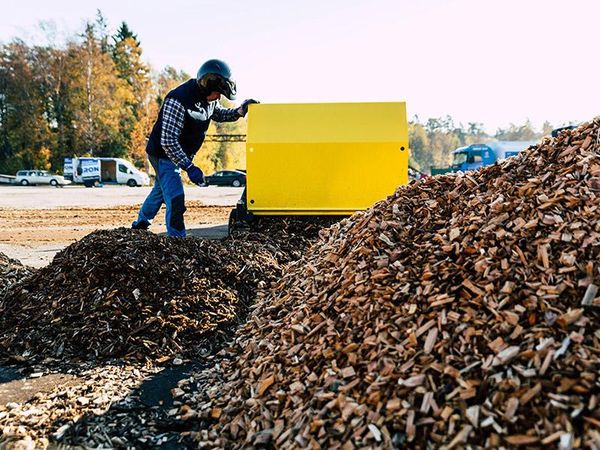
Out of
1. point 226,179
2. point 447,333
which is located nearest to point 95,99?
point 226,179

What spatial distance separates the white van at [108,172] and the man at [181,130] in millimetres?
31833

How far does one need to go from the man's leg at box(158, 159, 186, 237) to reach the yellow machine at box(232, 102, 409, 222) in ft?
2.81

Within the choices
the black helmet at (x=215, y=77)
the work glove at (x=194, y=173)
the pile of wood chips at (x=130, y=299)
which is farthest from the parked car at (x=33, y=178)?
the pile of wood chips at (x=130, y=299)

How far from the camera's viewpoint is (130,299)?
4.10m

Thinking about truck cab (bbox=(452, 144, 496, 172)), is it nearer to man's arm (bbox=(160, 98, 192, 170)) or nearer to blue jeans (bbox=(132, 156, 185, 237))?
blue jeans (bbox=(132, 156, 185, 237))

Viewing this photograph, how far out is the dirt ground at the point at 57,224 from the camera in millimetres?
8055

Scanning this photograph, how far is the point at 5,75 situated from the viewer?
43.6 m

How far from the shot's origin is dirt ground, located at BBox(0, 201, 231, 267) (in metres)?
8.05

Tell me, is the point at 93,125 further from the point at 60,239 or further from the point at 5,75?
the point at 60,239

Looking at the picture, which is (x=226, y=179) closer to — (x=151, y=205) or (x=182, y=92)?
(x=151, y=205)

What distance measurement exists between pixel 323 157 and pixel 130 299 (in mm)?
3060

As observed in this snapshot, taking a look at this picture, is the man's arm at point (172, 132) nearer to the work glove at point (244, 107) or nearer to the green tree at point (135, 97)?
the work glove at point (244, 107)

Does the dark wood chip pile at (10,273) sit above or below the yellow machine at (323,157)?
below

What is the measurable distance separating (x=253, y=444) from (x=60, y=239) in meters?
7.71
